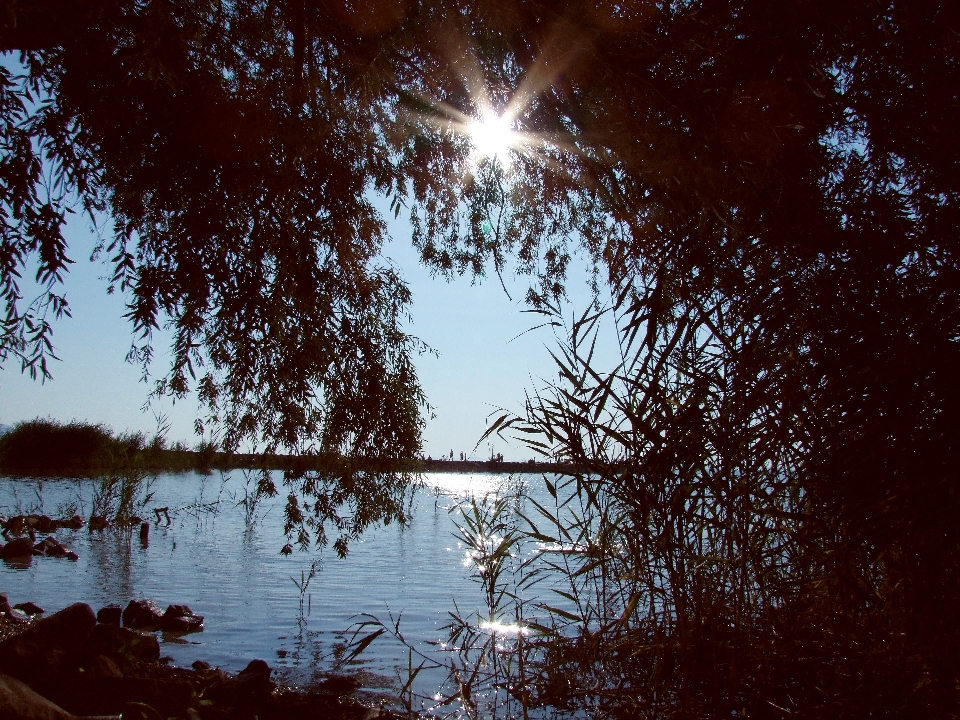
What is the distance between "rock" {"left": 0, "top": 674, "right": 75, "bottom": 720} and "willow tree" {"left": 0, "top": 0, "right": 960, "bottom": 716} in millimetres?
1799

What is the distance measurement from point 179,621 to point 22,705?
18.2ft

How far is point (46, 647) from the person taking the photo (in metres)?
4.95

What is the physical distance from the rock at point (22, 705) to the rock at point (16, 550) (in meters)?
11.3

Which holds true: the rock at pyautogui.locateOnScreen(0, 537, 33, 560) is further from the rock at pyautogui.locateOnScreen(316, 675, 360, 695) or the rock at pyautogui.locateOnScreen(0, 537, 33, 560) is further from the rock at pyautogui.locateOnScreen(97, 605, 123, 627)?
the rock at pyautogui.locateOnScreen(316, 675, 360, 695)

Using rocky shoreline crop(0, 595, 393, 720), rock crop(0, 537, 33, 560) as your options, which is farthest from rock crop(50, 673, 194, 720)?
rock crop(0, 537, 33, 560)

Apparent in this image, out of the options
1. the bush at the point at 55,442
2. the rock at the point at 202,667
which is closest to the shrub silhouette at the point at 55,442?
the bush at the point at 55,442

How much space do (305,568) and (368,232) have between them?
9358 mm

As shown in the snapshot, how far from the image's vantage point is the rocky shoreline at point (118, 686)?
15.1ft

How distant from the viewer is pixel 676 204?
3250 millimetres

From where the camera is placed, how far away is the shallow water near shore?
7.70m

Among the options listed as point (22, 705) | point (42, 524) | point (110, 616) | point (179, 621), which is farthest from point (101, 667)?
point (42, 524)

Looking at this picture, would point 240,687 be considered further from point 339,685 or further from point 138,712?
point 138,712

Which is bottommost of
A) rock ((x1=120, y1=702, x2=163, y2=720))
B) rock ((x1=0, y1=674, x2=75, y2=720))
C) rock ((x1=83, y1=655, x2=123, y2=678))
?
rock ((x1=120, y1=702, x2=163, y2=720))

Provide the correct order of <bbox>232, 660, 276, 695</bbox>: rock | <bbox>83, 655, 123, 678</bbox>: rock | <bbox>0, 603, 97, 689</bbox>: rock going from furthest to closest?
<bbox>232, 660, 276, 695</bbox>: rock < <bbox>83, 655, 123, 678</bbox>: rock < <bbox>0, 603, 97, 689</bbox>: rock
